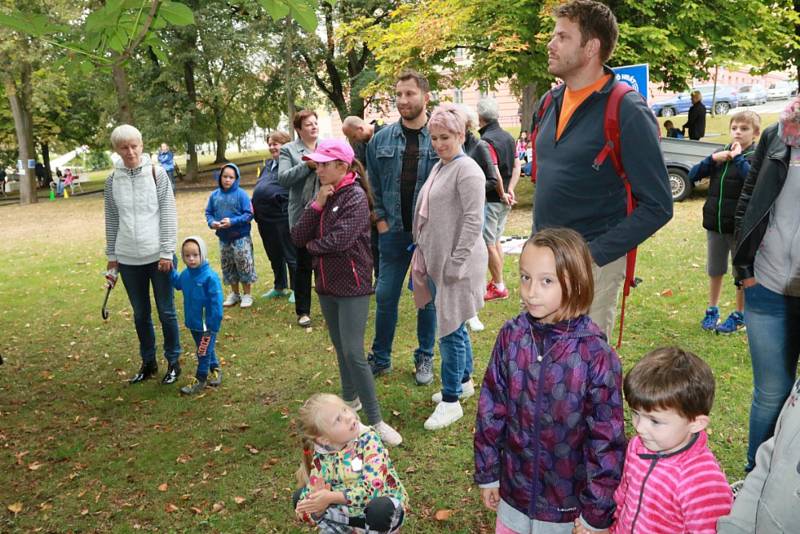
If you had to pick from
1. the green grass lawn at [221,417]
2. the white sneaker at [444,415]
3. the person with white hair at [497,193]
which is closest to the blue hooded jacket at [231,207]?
the green grass lawn at [221,417]

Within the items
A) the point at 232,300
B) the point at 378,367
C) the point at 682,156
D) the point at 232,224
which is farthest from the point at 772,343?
the point at 682,156

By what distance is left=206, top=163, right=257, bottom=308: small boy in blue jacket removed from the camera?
7.41 m

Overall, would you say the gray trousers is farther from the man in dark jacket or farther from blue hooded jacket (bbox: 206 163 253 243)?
the man in dark jacket

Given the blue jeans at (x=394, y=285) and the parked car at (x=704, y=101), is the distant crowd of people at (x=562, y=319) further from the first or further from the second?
the parked car at (x=704, y=101)

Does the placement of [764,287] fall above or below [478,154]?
below

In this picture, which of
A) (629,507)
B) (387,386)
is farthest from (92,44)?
(629,507)

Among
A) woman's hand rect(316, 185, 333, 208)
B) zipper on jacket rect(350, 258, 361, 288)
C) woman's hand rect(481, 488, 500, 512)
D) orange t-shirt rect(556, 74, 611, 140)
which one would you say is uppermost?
orange t-shirt rect(556, 74, 611, 140)

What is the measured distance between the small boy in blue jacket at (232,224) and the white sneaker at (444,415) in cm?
403

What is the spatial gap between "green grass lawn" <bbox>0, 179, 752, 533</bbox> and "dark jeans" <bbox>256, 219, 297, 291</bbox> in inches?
20.9

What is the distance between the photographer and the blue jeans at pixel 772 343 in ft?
9.75

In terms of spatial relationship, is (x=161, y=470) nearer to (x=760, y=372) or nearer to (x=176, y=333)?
(x=176, y=333)

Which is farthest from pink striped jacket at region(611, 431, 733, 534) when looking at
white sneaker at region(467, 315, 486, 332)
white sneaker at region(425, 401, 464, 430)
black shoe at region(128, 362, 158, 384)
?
black shoe at region(128, 362, 158, 384)

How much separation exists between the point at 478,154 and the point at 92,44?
375 cm

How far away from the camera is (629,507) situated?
2184 mm
